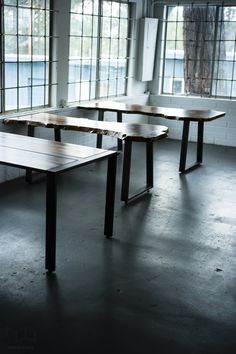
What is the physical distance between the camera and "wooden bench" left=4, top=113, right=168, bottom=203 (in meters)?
5.24

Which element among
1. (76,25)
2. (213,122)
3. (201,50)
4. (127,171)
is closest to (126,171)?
(127,171)

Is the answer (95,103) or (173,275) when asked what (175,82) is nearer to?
(95,103)

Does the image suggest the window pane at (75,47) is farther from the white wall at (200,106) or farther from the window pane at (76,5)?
the white wall at (200,106)

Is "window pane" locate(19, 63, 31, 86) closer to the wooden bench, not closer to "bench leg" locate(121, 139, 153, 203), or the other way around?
the wooden bench

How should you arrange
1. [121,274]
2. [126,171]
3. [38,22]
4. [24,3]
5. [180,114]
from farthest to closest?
[180,114] → [38,22] → [24,3] → [126,171] → [121,274]

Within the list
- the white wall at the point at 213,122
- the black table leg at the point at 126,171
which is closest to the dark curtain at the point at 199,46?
the white wall at the point at 213,122

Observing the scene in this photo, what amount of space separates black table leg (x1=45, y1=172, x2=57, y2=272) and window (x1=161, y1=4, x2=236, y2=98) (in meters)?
5.78

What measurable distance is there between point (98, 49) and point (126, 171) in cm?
297

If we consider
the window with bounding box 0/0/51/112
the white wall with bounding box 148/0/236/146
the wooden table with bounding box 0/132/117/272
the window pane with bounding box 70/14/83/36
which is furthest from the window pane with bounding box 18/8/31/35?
the white wall with bounding box 148/0/236/146

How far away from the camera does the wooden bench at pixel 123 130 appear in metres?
5.24

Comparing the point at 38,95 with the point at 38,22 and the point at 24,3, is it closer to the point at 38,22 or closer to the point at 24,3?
the point at 38,22

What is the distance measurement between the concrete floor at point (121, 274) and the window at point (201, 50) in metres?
3.23

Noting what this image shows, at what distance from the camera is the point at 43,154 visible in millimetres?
3955

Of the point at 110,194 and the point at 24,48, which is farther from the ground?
the point at 24,48
